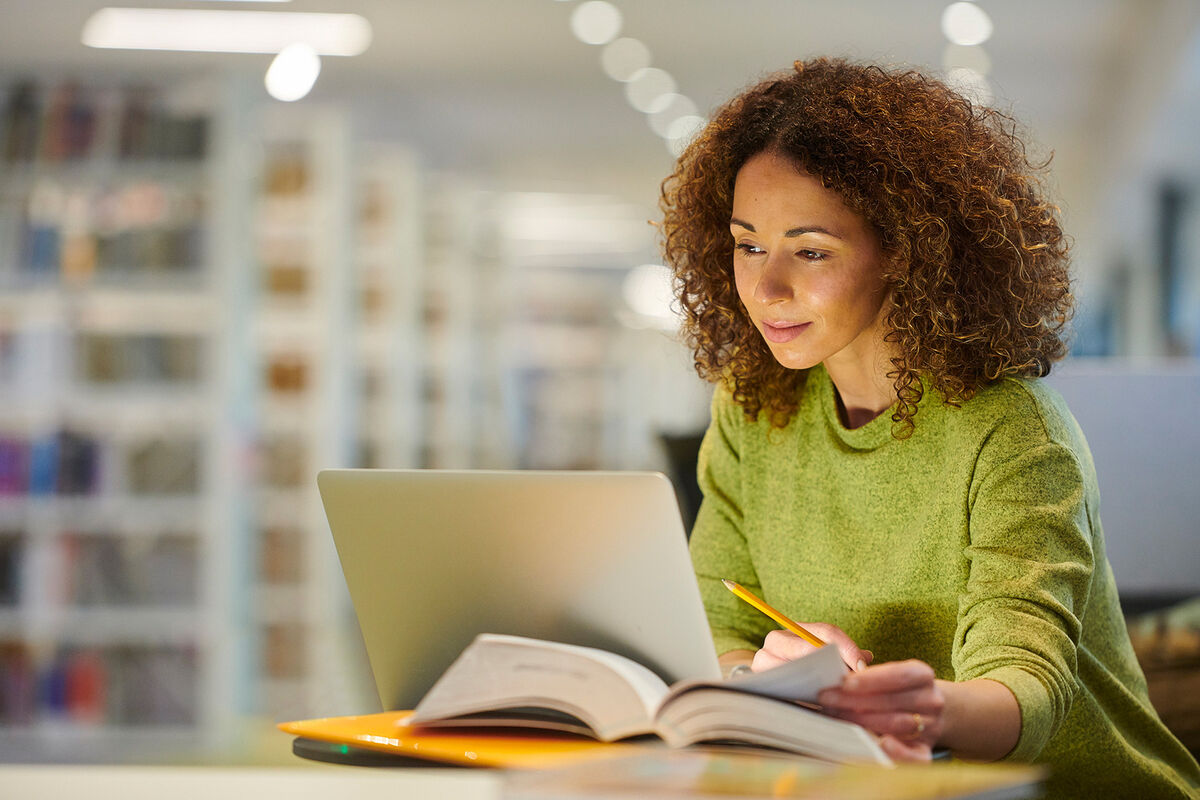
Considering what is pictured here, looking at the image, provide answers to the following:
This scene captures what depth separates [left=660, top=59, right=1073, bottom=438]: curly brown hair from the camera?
129cm

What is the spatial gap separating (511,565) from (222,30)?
460cm

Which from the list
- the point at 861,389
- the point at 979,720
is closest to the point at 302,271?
the point at 861,389

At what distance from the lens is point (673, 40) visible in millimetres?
5684

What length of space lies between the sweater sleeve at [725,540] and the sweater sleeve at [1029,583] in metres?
0.34

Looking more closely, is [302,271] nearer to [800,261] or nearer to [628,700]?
[800,261]

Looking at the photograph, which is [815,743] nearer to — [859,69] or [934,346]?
[934,346]

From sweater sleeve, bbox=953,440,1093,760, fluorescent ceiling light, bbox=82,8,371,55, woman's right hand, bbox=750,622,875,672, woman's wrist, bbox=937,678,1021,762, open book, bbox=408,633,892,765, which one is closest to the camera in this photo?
open book, bbox=408,633,892,765

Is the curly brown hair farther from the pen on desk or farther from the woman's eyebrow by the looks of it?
the pen on desk

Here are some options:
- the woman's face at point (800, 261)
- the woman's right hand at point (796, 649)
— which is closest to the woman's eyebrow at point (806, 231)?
the woman's face at point (800, 261)

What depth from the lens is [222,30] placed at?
507cm

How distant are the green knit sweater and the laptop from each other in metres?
0.31

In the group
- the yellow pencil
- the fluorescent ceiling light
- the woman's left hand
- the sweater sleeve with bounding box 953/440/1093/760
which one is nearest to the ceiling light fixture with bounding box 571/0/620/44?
the fluorescent ceiling light

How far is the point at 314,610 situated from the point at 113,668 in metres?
1.00

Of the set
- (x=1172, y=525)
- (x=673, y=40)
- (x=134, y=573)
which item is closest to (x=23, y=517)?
(x=134, y=573)
